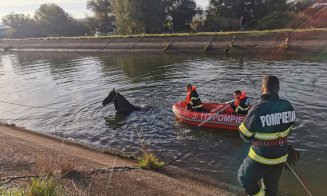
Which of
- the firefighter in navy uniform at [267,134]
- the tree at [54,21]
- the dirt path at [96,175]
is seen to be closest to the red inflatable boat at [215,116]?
the dirt path at [96,175]

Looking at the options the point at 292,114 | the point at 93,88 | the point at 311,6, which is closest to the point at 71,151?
the point at 292,114

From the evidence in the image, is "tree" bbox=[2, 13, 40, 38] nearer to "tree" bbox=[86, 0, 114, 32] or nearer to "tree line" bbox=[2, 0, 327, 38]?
"tree line" bbox=[2, 0, 327, 38]

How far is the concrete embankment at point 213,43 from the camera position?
1221 inches

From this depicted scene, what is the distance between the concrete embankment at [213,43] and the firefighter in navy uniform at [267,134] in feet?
83.3

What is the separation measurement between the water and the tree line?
13333 millimetres

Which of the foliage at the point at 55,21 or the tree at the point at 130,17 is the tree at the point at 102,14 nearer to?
the foliage at the point at 55,21

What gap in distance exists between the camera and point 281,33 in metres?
33.2

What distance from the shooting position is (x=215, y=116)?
544 inches

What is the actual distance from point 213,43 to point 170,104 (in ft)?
66.0

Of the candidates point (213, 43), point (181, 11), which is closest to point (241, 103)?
point (213, 43)

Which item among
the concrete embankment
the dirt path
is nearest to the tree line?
the concrete embankment

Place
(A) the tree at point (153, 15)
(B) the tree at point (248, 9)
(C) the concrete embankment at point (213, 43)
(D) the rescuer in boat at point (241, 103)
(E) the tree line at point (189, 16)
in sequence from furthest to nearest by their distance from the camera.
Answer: (A) the tree at point (153, 15) < (B) the tree at point (248, 9) < (E) the tree line at point (189, 16) < (C) the concrete embankment at point (213, 43) < (D) the rescuer in boat at point (241, 103)

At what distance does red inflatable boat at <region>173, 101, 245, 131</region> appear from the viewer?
44.1ft

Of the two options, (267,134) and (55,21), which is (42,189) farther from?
(55,21)
